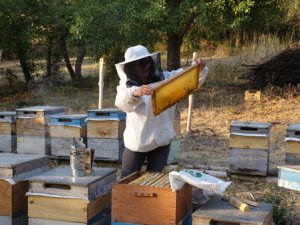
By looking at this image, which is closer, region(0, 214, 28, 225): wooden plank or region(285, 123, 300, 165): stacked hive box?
region(0, 214, 28, 225): wooden plank

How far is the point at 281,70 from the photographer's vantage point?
10266mm

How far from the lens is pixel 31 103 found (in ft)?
38.1

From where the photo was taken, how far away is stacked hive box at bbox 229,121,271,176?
5348mm

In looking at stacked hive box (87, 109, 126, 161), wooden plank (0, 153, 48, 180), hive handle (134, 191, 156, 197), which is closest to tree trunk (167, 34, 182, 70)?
stacked hive box (87, 109, 126, 161)

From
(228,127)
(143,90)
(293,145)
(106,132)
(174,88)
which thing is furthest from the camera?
(228,127)

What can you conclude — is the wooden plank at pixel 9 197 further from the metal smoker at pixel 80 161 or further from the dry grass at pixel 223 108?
the dry grass at pixel 223 108

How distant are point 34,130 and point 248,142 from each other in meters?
2.80

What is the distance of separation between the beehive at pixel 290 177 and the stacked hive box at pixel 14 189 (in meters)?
1.85

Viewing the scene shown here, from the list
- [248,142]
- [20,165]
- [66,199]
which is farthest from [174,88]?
[248,142]

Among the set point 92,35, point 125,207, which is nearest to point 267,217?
point 125,207

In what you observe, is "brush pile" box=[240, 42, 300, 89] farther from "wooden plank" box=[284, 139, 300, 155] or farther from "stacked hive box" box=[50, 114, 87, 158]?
"stacked hive box" box=[50, 114, 87, 158]

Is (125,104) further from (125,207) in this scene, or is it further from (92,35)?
(92,35)

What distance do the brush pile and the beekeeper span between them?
722cm

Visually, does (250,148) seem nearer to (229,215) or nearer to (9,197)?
(229,215)
